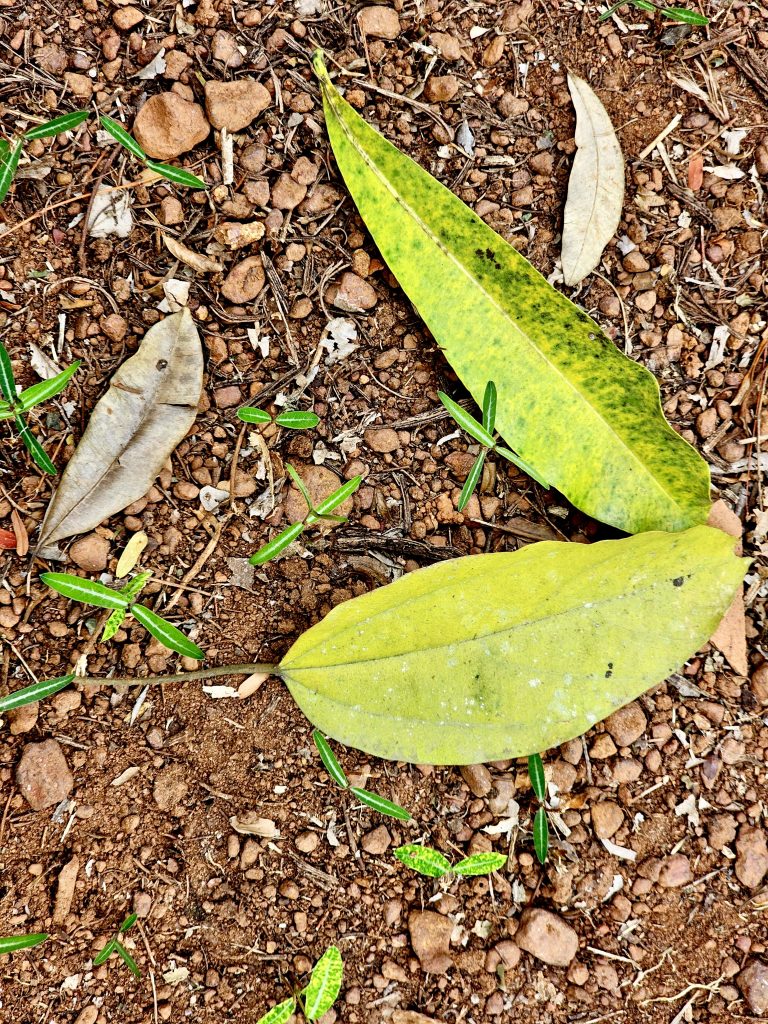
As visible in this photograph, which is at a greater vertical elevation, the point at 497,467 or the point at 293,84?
the point at 293,84

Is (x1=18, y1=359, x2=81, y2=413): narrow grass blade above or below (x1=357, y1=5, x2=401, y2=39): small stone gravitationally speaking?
below

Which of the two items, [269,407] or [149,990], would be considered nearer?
[149,990]

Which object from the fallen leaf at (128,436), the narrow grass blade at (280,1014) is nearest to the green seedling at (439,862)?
the narrow grass blade at (280,1014)

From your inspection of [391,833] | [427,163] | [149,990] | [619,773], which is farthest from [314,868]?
[427,163]

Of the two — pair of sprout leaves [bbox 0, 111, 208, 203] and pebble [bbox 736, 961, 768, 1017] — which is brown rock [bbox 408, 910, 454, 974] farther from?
pair of sprout leaves [bbox 0, 111, 208, 203]

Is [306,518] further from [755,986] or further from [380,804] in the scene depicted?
[755,986]

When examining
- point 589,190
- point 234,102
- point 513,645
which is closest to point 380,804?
point 513,645

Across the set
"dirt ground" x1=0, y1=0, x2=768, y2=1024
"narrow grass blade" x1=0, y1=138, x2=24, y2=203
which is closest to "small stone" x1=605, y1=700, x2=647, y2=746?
"dirt ground" x1=0, y1=0, x2=768, y2=1024

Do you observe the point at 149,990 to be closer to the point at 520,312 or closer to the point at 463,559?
the point at 463,559
